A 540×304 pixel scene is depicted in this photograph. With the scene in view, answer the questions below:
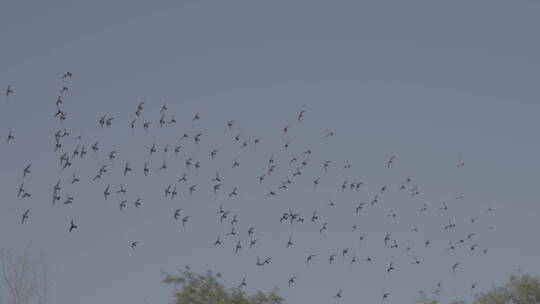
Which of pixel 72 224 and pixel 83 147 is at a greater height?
pixel 83 147

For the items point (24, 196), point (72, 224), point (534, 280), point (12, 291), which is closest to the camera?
point (72, 224)

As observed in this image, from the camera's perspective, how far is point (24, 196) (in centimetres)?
3616

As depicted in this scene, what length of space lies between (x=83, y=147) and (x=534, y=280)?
4127 centimetres

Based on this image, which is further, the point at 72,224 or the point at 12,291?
the point at 12,291

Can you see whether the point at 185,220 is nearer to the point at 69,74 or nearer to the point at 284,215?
the point at 284,215

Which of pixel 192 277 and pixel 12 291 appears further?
pixel 12 291

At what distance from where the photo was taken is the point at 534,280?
63062 millimetres

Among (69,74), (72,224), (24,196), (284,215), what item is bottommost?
(72,224)

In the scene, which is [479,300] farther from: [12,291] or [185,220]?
[12,291]

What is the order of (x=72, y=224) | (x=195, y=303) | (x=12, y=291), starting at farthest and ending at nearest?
(x=12, y=291) → (x=195, y=303) → (x=72, y=224)

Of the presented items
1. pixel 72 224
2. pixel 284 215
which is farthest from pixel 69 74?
pixel 284 215

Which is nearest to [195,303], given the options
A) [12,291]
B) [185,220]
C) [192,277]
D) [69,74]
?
[192,277]

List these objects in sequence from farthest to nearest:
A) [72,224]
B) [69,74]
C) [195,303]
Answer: [195,303]
[69,74]
[72,224]

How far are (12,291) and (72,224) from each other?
1548 inches
